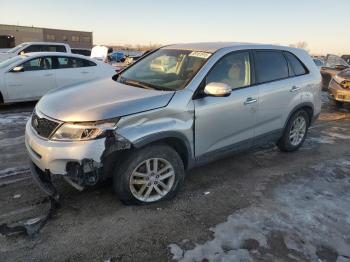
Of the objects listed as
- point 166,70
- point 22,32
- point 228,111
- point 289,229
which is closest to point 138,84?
point 166,70

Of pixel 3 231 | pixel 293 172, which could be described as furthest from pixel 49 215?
pixel 293 172

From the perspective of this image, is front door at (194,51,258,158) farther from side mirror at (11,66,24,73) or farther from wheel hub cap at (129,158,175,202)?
side mirror at (11,66,24,73)

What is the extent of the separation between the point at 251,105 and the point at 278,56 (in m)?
1.20

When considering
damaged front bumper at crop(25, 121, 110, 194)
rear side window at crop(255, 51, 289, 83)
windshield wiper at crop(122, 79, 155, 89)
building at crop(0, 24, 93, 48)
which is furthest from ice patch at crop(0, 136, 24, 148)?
building at crop(0, 24, 93, 48)

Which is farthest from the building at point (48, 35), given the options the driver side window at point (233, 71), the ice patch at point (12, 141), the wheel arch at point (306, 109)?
the driver side window at point (233, 71)

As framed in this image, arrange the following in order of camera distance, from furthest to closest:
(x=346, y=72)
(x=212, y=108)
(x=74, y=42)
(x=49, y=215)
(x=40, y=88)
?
1. (x=74, y=42)
2. (x=346, y=72)
3. (x=40, y=88)
4. (x=212, y=108)
5. (x=49, y=215)

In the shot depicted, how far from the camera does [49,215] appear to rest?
377cm

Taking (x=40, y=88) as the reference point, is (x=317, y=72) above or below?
above

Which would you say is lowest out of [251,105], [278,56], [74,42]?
[74,42]

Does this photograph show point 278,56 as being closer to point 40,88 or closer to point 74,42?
point 40,88

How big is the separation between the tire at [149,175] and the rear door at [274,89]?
1.58 m

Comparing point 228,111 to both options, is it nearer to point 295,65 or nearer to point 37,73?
point 295,65

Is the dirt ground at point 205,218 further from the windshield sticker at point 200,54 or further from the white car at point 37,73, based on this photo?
the white car at point 37,73

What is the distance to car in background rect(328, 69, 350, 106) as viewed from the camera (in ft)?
35.1
